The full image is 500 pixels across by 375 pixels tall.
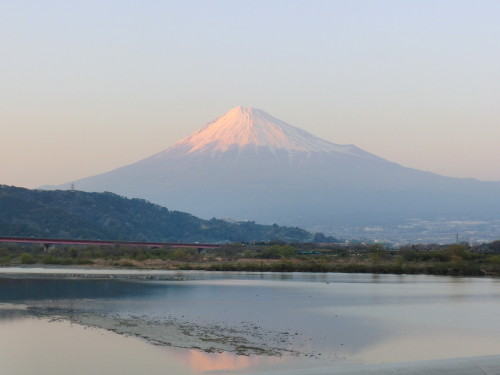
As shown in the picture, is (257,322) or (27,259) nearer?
(257,322)

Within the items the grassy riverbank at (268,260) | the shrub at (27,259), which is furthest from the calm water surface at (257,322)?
the shrub at (27,259)

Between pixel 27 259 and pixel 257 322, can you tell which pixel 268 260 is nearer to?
pixel 27 259

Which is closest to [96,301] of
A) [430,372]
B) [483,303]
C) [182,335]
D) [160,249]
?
[182,335]

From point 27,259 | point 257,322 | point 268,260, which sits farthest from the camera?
point 268,260

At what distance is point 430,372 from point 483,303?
88.8 ft

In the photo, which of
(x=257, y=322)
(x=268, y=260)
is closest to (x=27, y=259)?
(x=268, y=260)

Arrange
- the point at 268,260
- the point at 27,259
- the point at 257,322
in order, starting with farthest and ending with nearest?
the point at 268,260 < the point at 27,259 < the point at 257,322

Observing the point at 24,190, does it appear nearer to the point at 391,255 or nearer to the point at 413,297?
the point at 391,255

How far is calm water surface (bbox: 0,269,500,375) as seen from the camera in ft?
76.4

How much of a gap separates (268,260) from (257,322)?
68.0 meters

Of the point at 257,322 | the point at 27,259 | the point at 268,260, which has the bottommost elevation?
the point at 257,322

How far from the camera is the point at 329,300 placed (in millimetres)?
43906

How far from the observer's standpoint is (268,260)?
101 meters

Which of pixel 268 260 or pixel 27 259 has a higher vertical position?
pixel 268 260
